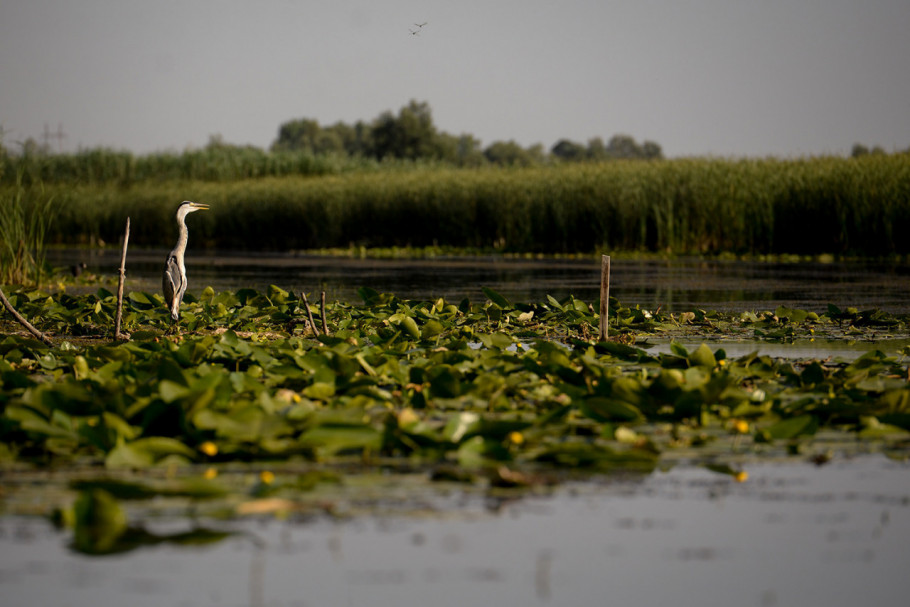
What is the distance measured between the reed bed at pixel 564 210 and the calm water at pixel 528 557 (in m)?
12.1

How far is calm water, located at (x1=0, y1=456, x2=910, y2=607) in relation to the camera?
2150mm

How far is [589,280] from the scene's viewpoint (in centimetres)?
1348

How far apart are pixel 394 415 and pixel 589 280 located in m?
10.3

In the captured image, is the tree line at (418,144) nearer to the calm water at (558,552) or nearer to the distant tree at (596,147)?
the distant tree at (596,147)

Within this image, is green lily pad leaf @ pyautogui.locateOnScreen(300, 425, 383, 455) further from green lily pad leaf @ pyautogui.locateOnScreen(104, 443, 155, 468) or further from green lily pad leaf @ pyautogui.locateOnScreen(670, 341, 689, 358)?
green lily pad leaf @ pyautogui.locateOnScreen(670, 341, 689, 358)

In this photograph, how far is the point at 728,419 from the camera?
3795 mm

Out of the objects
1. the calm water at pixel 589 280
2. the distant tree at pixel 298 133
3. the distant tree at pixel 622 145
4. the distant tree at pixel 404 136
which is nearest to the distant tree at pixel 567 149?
the distant tree at pixel 622 145

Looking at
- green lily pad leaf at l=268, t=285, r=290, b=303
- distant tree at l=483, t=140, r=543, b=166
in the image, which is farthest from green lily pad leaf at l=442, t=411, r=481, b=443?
distant tree at l=483, t=140, r=543, b=166

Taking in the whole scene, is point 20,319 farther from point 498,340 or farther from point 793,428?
point 793,428

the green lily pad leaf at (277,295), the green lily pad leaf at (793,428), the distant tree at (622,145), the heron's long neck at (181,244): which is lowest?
the green lily pad leaf at (793,428)

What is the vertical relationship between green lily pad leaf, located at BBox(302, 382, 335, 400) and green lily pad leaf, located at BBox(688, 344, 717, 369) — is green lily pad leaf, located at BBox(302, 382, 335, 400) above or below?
below

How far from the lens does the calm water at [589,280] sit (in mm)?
10125

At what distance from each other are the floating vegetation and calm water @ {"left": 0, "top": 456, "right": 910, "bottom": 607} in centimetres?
15

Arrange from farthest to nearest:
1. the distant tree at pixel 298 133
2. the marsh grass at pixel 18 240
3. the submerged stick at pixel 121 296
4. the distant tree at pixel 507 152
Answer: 1. the distant tree at pixel 298 133
2. the distant tree at pixel 507 152
3. the marsh grass at pixel 18 240
4. the submerged stick at pixel 121 296
